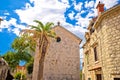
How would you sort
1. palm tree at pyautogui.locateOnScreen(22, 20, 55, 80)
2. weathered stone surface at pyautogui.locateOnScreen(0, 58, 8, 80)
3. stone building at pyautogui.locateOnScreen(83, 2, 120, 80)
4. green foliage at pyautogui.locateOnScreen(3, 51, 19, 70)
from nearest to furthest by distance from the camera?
weathered stone surface at pyautogui.locateOnScreen(0, 58, 8, 80)
stone building at pyautogui.locateOnScreen(83, 2, 120, 80)
palm tree at pyautogui.locateOnScreen(22, 20, 55, 80)
green foliage at pyautogui.locateOnScreen(3, 51, 19, 70)

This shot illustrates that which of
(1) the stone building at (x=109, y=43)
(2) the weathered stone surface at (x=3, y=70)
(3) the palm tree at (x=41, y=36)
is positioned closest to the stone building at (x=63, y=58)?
(3) the palm tree at (x=41, y=36)

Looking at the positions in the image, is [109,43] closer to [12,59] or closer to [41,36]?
[41,36]

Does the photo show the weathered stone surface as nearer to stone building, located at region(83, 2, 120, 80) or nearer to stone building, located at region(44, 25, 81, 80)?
stone building, located at region(83, 2, 120, 80)

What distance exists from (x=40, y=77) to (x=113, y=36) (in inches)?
463

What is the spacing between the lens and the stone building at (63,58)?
2942cm

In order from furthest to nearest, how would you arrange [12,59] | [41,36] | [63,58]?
[12,59] < [63,58] < [41,36]

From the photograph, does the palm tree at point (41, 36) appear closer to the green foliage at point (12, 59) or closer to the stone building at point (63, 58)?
the stone building at point (63, 58)

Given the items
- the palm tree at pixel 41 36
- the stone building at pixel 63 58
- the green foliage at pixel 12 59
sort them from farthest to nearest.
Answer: the green foliage at pixel 12 59
the stone building at pixel 63 58
the palm tree at pixel 41 36

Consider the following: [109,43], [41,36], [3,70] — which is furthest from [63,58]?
[3,70]

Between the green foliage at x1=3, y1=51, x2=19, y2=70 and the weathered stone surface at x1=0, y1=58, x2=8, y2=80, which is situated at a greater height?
the green foliage at x1=3, y1=51, x2=19, y2=70

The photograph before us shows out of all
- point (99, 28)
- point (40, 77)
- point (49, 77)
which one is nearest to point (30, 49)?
point (49, 77)

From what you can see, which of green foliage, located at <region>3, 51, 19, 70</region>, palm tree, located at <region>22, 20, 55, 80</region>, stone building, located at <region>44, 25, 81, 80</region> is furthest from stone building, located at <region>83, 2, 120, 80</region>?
green foliage, located at <region>3, 51, 19, 70</region>

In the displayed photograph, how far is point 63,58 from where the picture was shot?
30.7 m

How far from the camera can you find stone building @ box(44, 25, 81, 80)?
29.4 m
